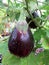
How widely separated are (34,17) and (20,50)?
0.58ft

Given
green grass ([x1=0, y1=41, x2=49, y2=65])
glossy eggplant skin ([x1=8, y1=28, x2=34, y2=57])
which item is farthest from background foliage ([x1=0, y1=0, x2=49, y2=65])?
glossy eggplant skin ([x1=8, y1=28, x2=34, y2=57])

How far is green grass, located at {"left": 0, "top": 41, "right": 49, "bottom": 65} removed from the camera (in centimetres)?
78

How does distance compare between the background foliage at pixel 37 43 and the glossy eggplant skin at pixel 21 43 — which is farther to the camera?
the background foliage at pixel 37 43

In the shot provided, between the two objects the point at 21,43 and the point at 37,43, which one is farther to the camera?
the point at 37,43

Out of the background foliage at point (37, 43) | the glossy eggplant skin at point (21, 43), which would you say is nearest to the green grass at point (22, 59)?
the background foliage at point (37, 43)

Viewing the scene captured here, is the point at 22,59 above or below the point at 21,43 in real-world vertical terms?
below

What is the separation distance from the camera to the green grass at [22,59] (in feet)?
2.56

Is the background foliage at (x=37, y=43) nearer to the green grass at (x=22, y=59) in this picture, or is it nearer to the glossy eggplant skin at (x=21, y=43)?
the green grass at (x=22, y=59)

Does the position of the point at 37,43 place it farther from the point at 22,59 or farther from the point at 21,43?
the point at 21,43

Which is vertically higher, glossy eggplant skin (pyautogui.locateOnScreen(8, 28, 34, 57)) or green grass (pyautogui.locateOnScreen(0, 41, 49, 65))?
glossy eggplant skin (pyautogui.locateOnScreen(8, 28, 34, 57))

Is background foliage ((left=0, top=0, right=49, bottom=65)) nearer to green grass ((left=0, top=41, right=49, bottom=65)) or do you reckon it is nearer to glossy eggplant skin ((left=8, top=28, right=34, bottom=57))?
green grass ((left=0, top=41, right=49, bottom=65))

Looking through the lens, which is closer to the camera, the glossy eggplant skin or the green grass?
the glossy eggplant skin

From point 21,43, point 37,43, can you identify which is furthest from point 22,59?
point 21,43

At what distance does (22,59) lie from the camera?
0.79 meters
